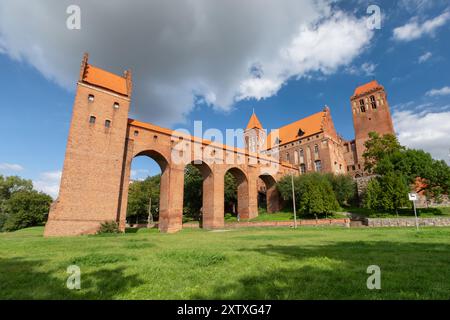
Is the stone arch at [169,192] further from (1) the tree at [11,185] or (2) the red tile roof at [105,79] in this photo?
(1) the tree at [11,185]

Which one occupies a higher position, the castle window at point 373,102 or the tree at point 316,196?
the castle window at point 373,102

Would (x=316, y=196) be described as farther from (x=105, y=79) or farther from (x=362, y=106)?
(x=362, y=106)

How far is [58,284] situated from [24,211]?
5821 cm

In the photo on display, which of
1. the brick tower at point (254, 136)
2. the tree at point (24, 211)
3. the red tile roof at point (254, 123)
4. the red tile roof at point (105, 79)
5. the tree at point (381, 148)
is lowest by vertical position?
the tree at point (24, 211)

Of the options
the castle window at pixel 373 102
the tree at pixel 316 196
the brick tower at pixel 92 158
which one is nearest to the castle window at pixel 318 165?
the tree at pixel 316 196

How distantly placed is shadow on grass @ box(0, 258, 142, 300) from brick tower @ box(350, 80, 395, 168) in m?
58.7

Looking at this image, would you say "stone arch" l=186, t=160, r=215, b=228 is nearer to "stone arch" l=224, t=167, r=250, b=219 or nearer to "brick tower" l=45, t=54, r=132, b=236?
"stone arch" l=224, t=167, r=250, b=219

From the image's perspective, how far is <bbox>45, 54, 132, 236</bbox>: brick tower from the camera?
23719mm

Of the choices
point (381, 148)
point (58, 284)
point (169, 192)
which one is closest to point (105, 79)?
point (169, 192)

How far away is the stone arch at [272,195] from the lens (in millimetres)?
46906

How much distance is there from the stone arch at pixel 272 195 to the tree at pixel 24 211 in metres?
44.7

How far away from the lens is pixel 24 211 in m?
49.7

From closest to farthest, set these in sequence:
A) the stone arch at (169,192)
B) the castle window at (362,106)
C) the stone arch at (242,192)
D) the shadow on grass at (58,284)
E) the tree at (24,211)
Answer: the shadow on grass at (58,284)
the stone arch at (169,192)
the stone arch at (242,192)
the tree at (24,211)
the castle window at (362,106)

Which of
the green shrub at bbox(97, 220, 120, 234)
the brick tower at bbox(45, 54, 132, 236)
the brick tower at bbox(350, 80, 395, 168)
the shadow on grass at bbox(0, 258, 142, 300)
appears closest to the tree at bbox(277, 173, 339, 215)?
the brick tower at bbox(350, 80, 395, 168)
